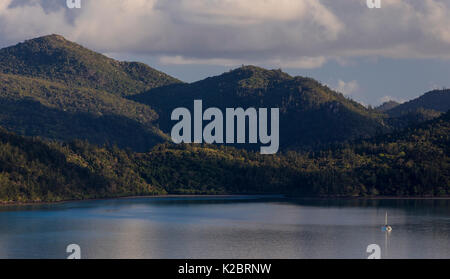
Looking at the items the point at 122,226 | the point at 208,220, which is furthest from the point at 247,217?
the point at 122,226

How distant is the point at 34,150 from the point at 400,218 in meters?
96.7

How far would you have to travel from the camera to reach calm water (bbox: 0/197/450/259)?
9900 cm

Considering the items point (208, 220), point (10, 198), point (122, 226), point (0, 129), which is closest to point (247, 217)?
point (208, 220)

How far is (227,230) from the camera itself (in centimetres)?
12338

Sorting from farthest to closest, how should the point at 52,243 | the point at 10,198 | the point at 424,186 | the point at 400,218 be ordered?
the point at 424,186 < the point at 10,198 < the point at 400,218 < the point at 52,243

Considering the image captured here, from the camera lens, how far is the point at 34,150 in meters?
197

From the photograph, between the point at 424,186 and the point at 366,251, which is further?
the point at 424,186

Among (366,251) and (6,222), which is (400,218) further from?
(6,222)

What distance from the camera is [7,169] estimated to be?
183 metres

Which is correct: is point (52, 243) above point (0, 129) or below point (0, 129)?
below

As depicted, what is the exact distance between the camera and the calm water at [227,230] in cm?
9900
